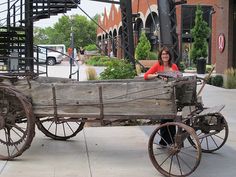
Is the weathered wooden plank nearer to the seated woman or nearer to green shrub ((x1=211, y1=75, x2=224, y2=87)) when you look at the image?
the seated woman

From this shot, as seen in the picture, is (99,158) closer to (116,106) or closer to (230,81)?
(116,106)

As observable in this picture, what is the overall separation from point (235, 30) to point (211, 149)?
1736 cm

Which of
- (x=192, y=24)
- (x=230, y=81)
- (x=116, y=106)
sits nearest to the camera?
(x=116, y=106)

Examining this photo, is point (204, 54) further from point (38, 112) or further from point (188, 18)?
point (38, 112)

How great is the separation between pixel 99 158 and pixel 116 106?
970 millimetres

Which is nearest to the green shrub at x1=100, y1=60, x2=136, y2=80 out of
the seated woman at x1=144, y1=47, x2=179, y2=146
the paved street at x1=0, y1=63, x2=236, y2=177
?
the paved street at x1=0, y1=63, x2=236, y2=177

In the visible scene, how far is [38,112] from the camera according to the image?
7.13 metres

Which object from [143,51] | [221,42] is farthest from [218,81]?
[143,51]

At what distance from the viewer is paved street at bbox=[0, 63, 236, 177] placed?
256 inches

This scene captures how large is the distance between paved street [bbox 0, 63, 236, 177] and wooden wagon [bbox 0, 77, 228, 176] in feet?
0.77

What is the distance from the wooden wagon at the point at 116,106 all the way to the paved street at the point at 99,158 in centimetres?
23

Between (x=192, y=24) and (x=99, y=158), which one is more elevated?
(x=192, y=24)

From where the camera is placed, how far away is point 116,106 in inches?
269

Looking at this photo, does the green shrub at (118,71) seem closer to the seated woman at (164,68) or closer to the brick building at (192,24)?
the brick building at (192,24)
